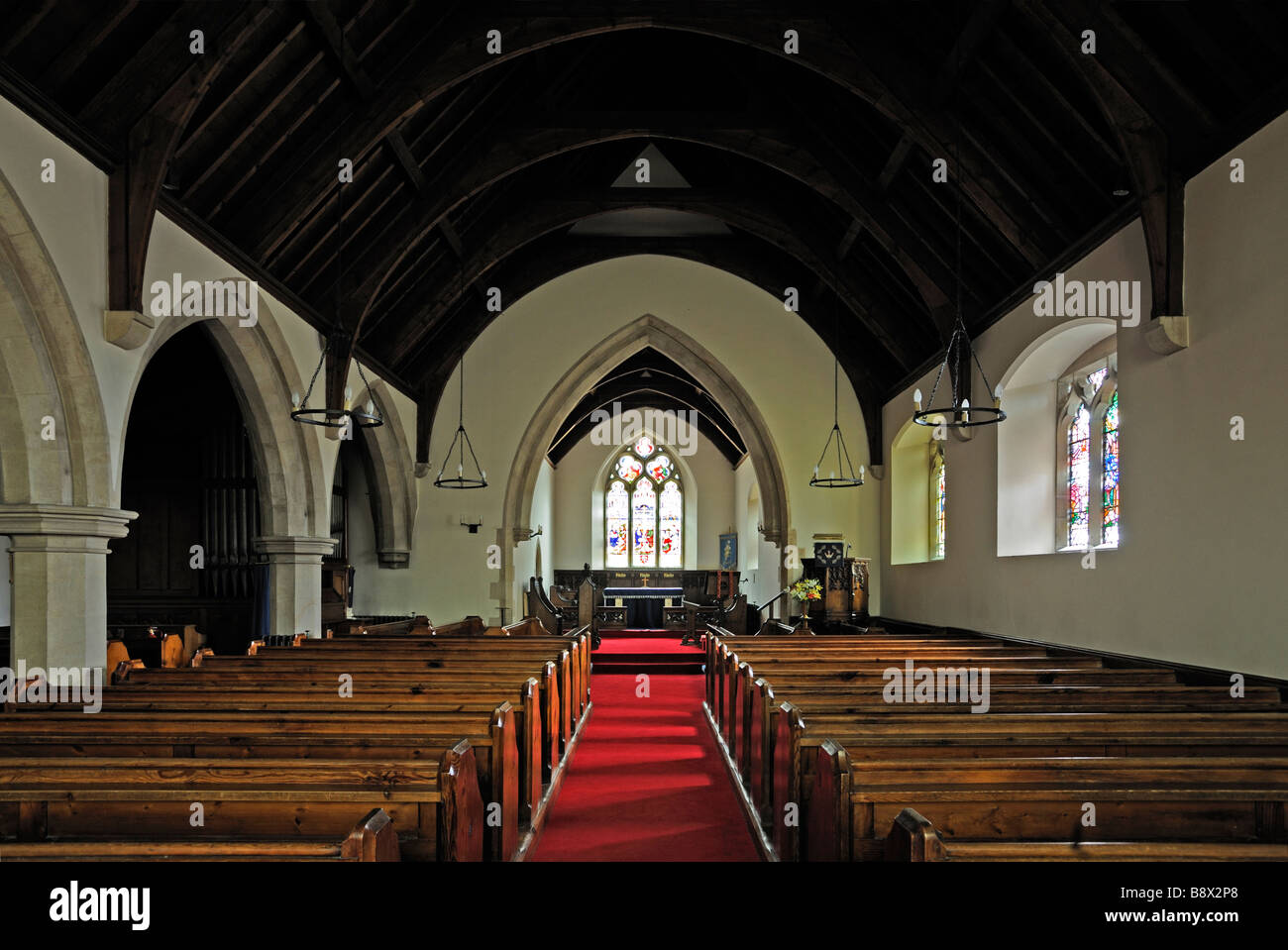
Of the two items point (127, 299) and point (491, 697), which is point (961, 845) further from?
point (127, 299)

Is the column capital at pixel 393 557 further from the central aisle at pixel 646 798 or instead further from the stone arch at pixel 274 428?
the central aisle at pixel 646 798

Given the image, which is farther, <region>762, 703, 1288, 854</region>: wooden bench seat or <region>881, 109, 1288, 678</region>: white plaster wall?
<region>881, 109, 1288, 678</region>: white plaster wall

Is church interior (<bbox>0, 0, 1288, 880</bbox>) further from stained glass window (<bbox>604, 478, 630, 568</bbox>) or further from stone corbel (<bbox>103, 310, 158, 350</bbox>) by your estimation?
stained glass window (<bbox>604, 478, 630, 568</bbox>)

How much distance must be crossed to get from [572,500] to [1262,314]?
57.4 feet

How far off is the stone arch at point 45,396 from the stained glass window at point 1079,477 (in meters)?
6.68

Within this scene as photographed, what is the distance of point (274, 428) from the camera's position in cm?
848

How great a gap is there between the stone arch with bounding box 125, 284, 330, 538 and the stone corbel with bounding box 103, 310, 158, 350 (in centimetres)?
192

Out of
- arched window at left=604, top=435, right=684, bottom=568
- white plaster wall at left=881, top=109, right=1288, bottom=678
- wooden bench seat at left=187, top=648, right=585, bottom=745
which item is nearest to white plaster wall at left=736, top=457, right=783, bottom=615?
arched window at left=604, top=435, right=684, bottom=568

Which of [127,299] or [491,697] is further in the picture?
[127,299]

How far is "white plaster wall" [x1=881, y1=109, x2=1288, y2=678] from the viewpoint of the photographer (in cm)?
454

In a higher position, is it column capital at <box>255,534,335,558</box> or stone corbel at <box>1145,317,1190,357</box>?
stone corbel at <box>1145,317,1190,357</box>

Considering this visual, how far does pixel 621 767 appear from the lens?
19.2ft
